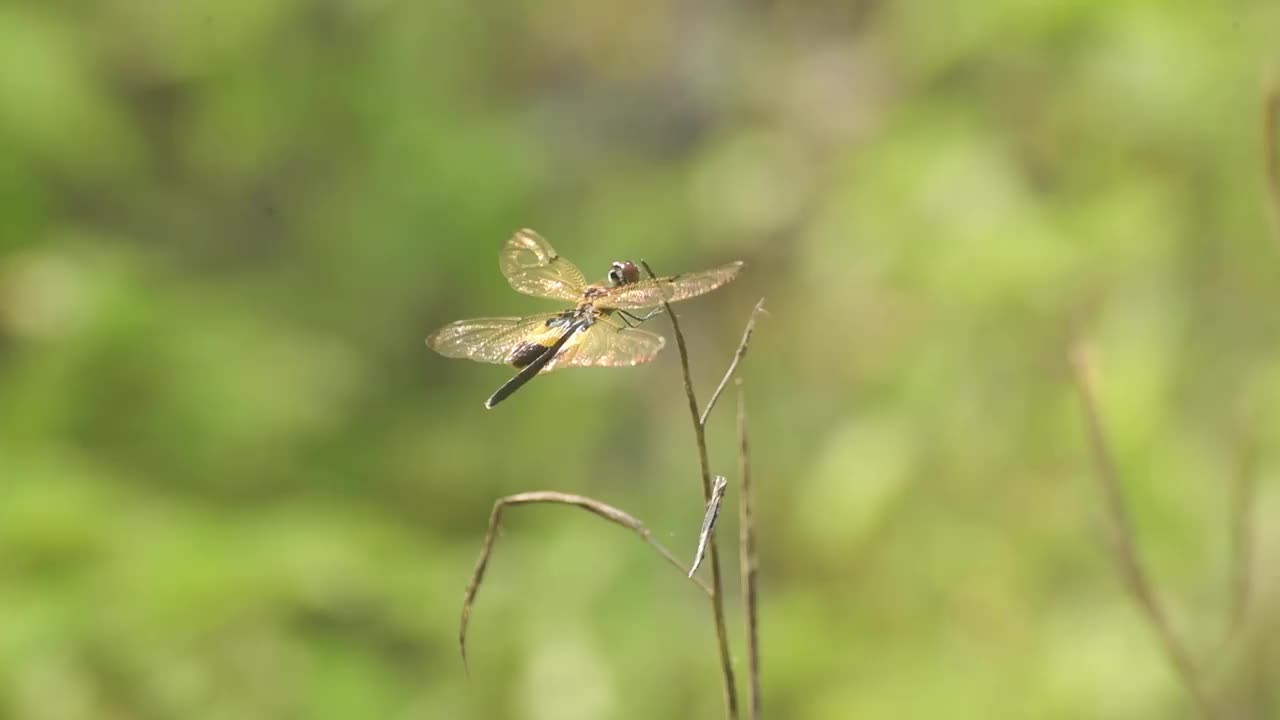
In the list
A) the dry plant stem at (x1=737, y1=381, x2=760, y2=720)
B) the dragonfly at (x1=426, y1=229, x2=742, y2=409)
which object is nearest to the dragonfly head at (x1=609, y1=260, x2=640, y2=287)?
the dragonfly at (x1=426, y1=229, x2=742, y2=409)

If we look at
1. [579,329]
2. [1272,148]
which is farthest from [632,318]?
[1272,148]

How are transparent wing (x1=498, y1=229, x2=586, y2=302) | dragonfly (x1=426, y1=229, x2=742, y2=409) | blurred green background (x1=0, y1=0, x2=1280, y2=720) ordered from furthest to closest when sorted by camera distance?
blurred green background (x1=0, y1=0, x2=1280, y2=720) < transparent wing (x1=498, y1=229, x2=586, y2=302) < dragonfly (x1=426, y1=229, x2=742, y2=409)

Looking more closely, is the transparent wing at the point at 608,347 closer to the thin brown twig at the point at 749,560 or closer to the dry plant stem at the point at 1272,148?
the thin brown twig at the point at 749,560

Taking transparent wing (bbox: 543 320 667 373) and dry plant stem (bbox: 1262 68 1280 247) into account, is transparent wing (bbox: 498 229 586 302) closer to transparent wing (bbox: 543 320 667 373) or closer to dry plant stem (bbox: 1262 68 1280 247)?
transparent wing (bbox: 543 320 667 373)

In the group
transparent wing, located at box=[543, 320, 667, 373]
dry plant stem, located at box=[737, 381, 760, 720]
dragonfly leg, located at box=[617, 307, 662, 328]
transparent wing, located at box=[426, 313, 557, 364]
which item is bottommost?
dry plant stem, located at box=[737, 381, 760, 720]

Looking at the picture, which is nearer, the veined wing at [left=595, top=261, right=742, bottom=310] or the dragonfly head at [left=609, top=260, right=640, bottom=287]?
the veined wing at [left=595, top=261, right=742, bottom=310]

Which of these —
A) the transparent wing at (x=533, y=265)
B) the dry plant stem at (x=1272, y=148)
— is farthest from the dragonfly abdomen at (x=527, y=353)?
the dry plant stem at (x=1272, y=148)

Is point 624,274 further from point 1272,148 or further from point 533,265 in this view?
point 1272,148
